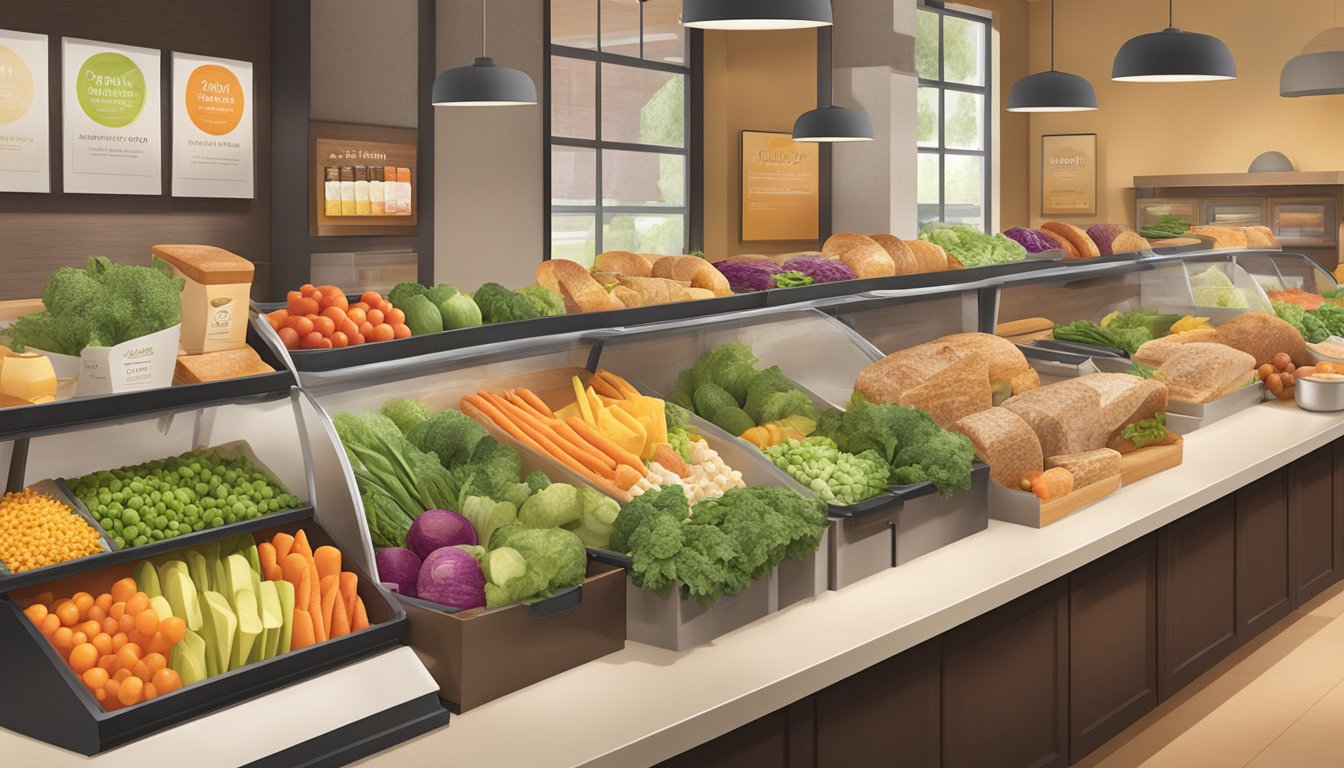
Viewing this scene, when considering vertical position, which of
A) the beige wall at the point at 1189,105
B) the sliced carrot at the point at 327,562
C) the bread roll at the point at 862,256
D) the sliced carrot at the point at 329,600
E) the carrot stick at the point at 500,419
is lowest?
the sliced carrot at the point at 329,600

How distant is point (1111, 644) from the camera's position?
3.74 m

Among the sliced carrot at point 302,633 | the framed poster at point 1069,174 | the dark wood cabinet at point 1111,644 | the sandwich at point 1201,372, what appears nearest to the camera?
the sliced carrot at point 302,633

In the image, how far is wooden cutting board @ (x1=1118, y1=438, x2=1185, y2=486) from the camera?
422 centimetres

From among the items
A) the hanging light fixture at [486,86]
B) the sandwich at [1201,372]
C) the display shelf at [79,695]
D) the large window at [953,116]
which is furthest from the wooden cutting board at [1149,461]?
the large window at [953,116]

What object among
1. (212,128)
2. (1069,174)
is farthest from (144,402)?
(1069,174)

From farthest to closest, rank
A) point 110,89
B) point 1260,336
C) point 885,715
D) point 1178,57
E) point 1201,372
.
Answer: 1. point 110,89
2. point 1260,336
3. point 1201,372
4. point 1178,57
5. point 885,715

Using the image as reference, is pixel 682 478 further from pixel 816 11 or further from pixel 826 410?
pixel 816 11

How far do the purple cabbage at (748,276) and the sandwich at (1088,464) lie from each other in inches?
44.7

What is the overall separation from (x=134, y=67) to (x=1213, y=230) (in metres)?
6.22

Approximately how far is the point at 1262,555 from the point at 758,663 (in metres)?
3.17

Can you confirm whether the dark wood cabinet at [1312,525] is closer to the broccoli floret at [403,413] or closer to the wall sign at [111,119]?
the broccoli floret at [403,413]

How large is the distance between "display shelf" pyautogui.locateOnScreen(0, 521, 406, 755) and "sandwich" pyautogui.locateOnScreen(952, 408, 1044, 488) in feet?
7.05

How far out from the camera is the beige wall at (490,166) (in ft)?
27.7

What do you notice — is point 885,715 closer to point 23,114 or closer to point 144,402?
point 144,402
